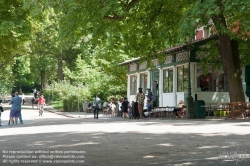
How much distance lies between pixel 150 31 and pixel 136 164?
14.1 metres

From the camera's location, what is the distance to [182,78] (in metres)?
31.1

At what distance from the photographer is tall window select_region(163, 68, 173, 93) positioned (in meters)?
32.9

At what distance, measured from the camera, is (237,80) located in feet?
81.7

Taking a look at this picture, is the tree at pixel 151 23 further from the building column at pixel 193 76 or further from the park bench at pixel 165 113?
the building column at pixel 193 76

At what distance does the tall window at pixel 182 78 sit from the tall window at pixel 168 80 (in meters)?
1.14

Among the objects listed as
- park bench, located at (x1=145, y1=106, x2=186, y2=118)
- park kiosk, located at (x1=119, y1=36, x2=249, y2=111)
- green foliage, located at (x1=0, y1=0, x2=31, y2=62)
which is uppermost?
green foliage, located at (x1=0, y1=0, x2=31, y2=62)

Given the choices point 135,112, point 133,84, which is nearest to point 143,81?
point 133,84

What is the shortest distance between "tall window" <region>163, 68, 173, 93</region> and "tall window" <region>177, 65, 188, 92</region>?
3.76ft

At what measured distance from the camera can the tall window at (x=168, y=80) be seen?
1297 inches

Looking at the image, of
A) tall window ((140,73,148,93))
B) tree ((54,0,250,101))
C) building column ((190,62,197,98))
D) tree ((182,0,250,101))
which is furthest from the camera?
tall window ((140,73,148,93))

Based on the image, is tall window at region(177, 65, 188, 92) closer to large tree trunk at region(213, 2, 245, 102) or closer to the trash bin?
the trash bin

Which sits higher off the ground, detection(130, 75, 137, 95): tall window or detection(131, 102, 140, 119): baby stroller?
detection(130, 75, 137, 95): tall window

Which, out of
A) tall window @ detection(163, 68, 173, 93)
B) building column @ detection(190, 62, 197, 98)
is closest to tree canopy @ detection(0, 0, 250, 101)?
building column @ detection(190, 62, 197, 98)

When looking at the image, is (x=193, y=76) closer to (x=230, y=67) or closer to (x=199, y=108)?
(x=199, y=108)
